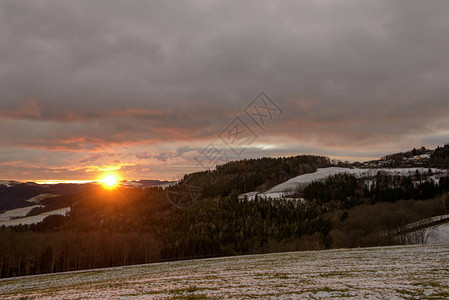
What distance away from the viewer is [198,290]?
908 inches

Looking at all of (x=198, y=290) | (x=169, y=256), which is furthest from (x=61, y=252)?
(x=198, y=290)

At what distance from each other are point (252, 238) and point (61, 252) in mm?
94804

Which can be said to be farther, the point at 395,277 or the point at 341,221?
the point at 341,221

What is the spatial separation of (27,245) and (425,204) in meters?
189

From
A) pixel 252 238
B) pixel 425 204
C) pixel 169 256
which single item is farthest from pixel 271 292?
pixel 425 204

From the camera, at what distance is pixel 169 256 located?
139125 mm

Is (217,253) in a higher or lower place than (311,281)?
lower

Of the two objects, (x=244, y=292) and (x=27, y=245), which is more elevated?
(x=244, y=292)

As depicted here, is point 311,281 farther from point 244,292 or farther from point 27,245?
point 27,245

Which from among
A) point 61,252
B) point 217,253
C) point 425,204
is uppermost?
point 425,204

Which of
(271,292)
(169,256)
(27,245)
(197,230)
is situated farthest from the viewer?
(197,230)

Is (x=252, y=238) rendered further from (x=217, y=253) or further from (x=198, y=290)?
(x=198, y=290)

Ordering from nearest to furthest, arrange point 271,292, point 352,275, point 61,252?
point 271,292, point 352,275, point 61,252

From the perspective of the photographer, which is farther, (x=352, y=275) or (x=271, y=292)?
(x=352, y=275)
